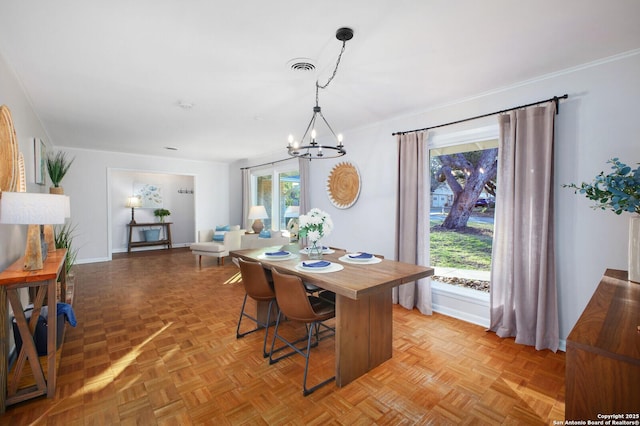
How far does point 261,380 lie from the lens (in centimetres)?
208

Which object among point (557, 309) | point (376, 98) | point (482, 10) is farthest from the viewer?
point (376, 98)

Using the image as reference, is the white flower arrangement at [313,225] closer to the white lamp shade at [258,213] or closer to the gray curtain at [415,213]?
the gray curtain at [415,213]

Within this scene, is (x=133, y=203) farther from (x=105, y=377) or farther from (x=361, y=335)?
(x=361, y=335)

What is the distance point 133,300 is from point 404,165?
12.9 feet

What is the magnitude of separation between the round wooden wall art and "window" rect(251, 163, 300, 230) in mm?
1259

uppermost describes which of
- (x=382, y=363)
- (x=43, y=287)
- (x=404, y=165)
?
(x=404, y=165)

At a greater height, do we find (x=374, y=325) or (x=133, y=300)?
(x=374, y=325)

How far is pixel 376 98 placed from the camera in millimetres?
3109

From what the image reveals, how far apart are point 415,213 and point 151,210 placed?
7549 millimetres

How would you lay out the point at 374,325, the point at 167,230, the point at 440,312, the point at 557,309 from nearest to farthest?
the point at 374,325 → the point at 557,309 → the point at 440,312 → the point at 167,230

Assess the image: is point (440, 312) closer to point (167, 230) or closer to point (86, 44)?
point (86, 44)

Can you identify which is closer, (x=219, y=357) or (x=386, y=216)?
(x=219, y=357)

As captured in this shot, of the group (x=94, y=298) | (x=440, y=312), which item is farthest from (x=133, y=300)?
(x=440, y=312)

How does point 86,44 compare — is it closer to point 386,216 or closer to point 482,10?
point 482,10
